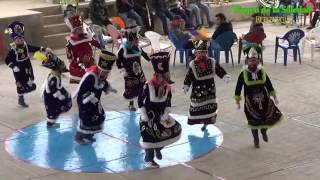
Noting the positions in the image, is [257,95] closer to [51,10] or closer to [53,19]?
[53,19]

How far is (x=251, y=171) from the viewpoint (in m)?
7.88

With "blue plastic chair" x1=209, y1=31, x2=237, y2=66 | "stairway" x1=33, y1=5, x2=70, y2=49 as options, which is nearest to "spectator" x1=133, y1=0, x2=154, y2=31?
"stairway" x1=33, y1=5, x2=70, y2=49

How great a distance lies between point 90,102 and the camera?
8.72 meters

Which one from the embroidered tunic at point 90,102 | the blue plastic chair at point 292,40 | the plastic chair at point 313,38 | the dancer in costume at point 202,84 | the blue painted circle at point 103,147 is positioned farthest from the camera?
the plastic chair at point 313,38

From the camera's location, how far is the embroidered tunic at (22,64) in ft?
36.1

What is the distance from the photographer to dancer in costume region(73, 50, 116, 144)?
28.4 ft

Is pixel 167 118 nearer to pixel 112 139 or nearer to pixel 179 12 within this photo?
pixel 112 139

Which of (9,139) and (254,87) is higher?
(254,87)

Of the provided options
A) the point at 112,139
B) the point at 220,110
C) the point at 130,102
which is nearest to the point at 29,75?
the point at 130,102

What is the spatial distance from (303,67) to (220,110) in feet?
12.4

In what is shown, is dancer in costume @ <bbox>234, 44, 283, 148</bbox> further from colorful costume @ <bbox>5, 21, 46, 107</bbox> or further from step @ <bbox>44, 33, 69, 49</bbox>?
step @ <bbox>44, 33, 69, 49</bbox>

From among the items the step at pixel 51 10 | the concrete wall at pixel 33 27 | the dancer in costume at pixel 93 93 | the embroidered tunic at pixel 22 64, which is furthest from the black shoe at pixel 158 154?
the step at pixel 51 10

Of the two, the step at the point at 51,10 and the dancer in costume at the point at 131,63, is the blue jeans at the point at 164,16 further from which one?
the dancer in costume at the point at 131,63

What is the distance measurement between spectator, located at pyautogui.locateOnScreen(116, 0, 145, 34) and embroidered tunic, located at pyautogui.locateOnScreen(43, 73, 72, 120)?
8.20m
